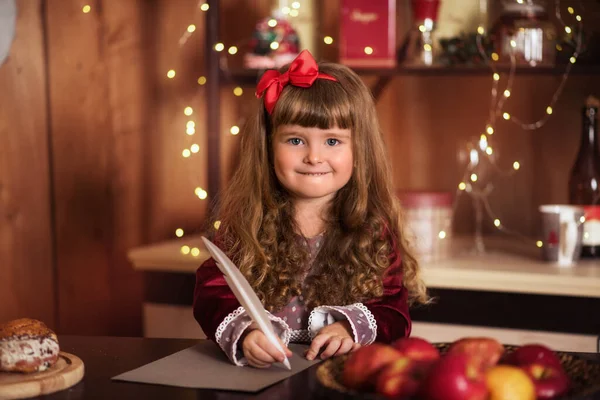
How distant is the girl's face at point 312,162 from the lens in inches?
58.3

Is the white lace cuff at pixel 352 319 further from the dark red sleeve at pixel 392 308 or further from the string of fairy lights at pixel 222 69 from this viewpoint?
the string of fairy lights at pixel 222 69

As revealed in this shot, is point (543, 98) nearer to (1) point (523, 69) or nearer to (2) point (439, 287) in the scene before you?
(1) point (523, 69)

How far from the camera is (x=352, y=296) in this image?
1529mm

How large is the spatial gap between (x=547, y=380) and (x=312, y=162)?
626 millimetres

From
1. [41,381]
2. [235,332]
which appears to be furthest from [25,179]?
[41,381]

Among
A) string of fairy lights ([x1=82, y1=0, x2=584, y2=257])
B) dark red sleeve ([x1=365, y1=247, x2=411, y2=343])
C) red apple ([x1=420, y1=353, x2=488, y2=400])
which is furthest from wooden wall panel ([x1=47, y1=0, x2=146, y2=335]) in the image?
red apple ([x1=420, y1=353, x2=488, y2=400])

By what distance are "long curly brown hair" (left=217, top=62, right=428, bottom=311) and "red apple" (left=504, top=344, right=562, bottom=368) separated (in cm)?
51

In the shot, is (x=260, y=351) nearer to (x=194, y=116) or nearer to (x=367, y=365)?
(x=367, y=365)

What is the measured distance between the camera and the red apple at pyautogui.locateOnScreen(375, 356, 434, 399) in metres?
0.93

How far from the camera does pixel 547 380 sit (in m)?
0.95

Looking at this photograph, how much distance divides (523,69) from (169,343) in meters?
1.27

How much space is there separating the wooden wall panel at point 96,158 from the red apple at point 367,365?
1.61m

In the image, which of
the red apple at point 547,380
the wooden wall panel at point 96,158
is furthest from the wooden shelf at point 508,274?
the red apple at point 547,380

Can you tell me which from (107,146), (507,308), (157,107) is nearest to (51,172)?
(107,146)
